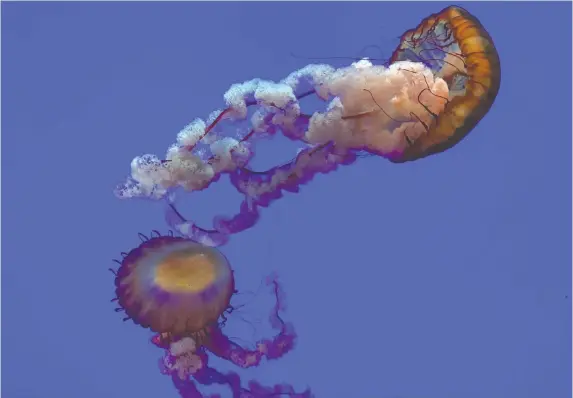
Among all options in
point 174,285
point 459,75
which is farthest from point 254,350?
point 459,75

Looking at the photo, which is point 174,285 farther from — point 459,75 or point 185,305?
point 459,75

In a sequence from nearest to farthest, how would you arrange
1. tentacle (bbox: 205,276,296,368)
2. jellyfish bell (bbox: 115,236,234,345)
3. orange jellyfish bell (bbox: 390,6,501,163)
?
orange jellyfish bell (bbox: 390,6,501,163) < jellyfish bell (bbox: 115,236,234,345) < tentacle (bbox: 205,276,296,368)

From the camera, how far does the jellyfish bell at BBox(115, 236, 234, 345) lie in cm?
498

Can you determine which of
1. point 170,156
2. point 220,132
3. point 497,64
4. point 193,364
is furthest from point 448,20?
point 193,364

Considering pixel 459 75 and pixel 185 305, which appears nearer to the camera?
pixel 459 75

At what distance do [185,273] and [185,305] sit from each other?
227 mm

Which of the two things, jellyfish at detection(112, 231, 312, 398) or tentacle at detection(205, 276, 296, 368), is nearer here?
jellyfish at detection(112, 231, 312, 398)

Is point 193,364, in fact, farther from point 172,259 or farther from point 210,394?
point 172,259

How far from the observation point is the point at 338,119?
4742 millimetres

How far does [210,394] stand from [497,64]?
9.97 ft

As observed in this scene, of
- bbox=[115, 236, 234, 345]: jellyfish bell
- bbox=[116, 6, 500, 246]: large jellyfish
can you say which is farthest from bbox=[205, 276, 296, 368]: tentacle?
bbox=[116, 6, 500, 246]: large jellyfish

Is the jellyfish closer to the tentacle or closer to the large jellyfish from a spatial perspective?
the tentacle

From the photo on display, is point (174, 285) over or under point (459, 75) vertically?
under

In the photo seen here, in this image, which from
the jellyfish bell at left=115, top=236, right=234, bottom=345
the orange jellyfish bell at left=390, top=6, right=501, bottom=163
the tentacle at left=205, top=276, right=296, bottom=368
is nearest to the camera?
the orange jellyfish bell at left=390, top=6, right=501, bottom=163
